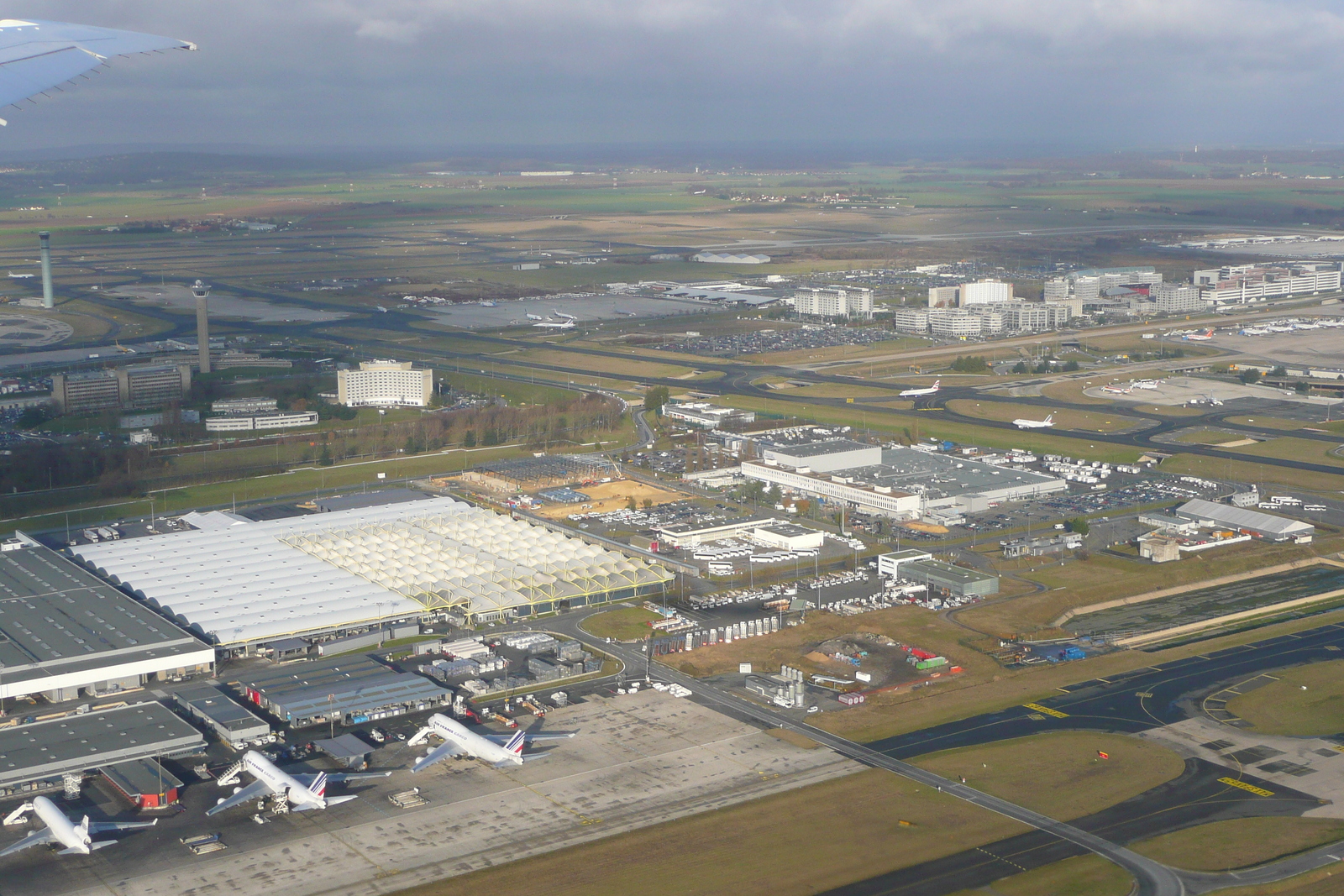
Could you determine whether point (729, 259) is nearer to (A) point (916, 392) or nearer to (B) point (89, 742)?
(A) point (916, 392)

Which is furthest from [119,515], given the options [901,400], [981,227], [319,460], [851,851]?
[981,227]

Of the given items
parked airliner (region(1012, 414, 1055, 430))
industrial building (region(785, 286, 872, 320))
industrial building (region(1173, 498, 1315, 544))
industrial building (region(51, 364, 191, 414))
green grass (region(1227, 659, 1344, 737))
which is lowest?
green grass (region(1227, 659, 1344, 737))

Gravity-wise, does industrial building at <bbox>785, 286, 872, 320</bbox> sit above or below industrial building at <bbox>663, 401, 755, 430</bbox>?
above

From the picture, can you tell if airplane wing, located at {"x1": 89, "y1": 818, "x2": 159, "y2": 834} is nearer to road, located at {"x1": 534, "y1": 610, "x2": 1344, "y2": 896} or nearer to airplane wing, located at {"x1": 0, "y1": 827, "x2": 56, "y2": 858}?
airplane wing, located at {"x1": 0, "y1": 827, "x2": 56, "y2": 858}

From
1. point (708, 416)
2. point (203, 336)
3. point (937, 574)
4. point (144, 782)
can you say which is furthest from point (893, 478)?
point (203, 336)

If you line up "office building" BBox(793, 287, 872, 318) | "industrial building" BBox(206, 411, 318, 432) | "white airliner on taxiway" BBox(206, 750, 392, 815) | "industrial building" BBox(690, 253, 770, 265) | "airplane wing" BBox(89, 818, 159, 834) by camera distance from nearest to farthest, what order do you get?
"airplane wing" BBox(89, 818, 159, 834)
"white airliner on taxiway" BBox(206, 750, 392, 815)
"industrial building" BBox(206, 411, 318, 432)
"office building" BBox(793, 287, 872, 318)
"industrial building" BBox(690, 253, 770, 265)

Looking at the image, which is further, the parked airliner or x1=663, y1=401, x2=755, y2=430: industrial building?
the parked airliner

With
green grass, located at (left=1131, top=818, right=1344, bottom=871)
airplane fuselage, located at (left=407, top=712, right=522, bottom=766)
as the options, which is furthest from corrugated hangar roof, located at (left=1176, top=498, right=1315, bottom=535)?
airplane fuselage, located at (left=407, top=712, right=522, bottom=766)
